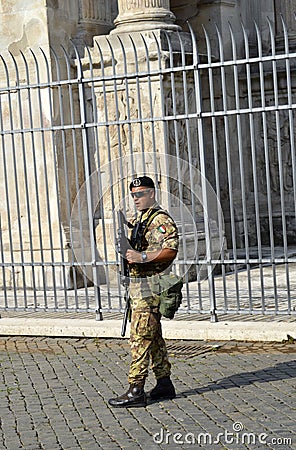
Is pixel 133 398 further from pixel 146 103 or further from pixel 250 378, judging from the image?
pixel 146 103

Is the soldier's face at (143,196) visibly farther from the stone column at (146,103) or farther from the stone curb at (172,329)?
the stone column at (146,103)

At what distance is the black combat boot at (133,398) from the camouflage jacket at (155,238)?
0.79m

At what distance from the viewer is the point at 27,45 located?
44.5ft

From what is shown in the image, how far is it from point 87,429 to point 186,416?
67cm

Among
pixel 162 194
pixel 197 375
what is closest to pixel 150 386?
pixel 197 375

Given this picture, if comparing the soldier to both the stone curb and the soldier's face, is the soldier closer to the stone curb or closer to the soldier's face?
the soldier's face

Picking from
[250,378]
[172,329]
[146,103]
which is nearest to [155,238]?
[250,378]

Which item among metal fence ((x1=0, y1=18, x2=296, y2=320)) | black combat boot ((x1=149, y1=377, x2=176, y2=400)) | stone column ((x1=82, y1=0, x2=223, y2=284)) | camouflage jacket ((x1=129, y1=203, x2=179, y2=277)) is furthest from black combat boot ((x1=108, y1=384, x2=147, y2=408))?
stone column ((x1=82, y1=0, x2=223, y2=284))

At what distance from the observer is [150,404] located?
705cm

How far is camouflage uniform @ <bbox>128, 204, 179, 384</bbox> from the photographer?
22.8 feet

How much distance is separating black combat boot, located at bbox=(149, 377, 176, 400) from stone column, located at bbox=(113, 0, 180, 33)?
680 cm

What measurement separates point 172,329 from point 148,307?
253 cm

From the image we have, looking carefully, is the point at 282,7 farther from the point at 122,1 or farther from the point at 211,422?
the point at 211,422

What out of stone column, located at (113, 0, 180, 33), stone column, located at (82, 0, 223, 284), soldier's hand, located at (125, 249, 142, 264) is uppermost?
stone column, located at (113, 0, 180, 33)
